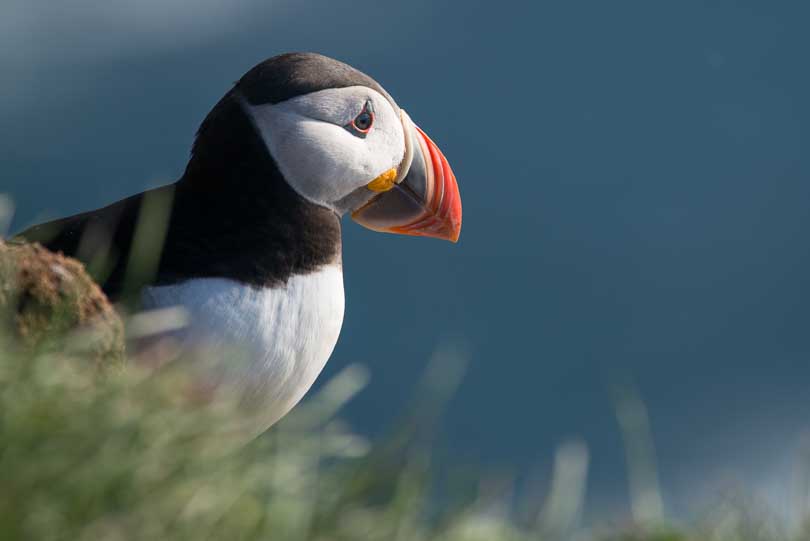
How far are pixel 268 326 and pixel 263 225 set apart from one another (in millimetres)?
336

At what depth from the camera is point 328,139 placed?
4004 millimetres

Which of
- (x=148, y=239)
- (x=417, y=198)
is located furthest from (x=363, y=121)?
(x=148, y=239)

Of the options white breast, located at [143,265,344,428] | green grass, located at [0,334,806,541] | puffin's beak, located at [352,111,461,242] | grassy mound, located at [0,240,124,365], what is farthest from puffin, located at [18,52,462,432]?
green grass, located at [0,334,806,541]

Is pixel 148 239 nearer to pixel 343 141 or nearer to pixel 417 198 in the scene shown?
pixel 343 141

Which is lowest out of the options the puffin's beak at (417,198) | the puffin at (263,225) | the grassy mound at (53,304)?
the puffin's beak at (417,198)

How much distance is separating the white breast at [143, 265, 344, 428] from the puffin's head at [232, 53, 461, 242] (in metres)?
0.35

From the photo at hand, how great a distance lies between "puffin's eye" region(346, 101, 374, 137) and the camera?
4156mm

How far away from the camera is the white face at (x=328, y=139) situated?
3.90 metres

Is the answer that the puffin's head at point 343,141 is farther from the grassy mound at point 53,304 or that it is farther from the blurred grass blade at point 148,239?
the grassy mound at point 53,304

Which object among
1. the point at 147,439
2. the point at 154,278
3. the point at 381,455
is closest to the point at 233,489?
the point at 147,439

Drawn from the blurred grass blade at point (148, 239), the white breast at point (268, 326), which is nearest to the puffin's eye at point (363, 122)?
the white breast at point (268, 326)

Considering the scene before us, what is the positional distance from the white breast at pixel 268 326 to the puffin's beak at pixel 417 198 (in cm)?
61

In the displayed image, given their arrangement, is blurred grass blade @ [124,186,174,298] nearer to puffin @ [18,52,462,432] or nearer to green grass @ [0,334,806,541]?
puffin @ [18,52,462,432]

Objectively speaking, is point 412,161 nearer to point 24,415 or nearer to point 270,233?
point 270,233
